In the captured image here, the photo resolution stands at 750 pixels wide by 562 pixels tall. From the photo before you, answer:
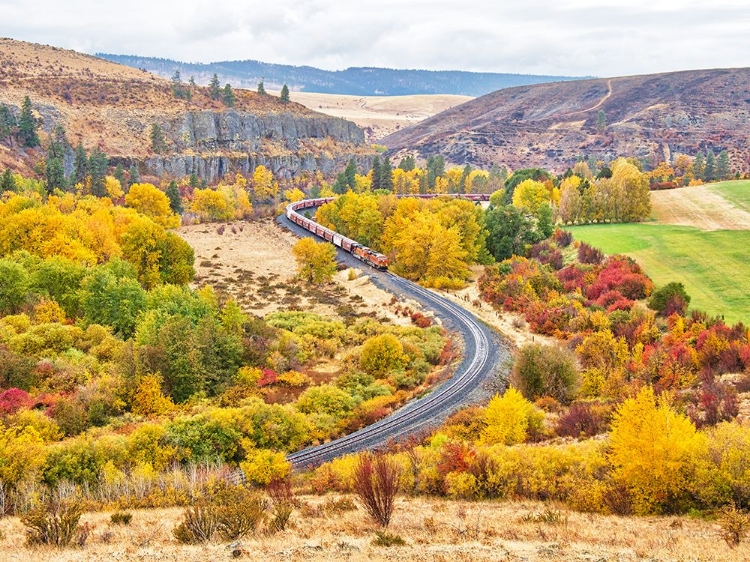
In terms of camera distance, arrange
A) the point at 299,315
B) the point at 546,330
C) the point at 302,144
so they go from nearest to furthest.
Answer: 1. the point at 546,330
2. the point at 299,315
3. the point at 302,144

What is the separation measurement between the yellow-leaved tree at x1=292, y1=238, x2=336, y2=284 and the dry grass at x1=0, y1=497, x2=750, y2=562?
167ft

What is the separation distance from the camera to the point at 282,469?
87.5ft

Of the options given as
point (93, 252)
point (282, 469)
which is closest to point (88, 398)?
point (282, 469)

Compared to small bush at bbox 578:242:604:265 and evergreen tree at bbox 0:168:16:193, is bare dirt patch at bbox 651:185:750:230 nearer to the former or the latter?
small bush at bbox 578:242:604:265

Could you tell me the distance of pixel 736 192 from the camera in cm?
8856

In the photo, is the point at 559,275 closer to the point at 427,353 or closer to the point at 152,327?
the point at 427,353

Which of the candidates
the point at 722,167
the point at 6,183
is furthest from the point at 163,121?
the point at 722,167

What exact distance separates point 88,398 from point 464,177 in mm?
127843

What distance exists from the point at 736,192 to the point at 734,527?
3362 inches

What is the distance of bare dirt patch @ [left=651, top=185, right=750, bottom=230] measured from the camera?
73812 mm

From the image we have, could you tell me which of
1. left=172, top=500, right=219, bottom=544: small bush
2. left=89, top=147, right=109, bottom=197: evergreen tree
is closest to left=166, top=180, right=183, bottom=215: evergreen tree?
left=89, top=147, right=109, bottom=197: evergreen tree

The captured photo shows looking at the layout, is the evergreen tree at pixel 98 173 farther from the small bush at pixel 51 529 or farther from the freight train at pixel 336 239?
the small bush at pixel 51 529

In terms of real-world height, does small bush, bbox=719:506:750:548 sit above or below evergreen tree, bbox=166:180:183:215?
below

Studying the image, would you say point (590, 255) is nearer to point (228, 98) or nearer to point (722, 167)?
point (722, 167)
